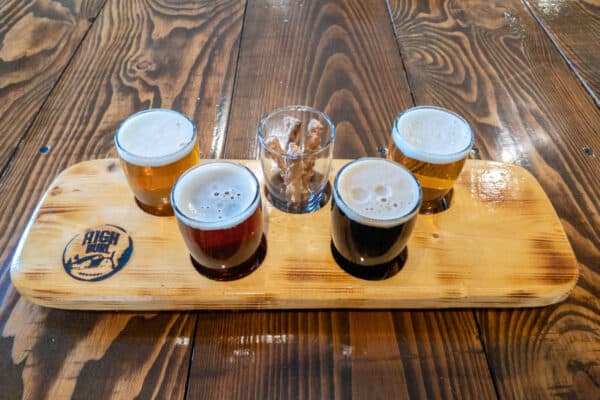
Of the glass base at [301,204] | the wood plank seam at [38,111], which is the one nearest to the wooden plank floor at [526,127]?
the glass base at [301,204]

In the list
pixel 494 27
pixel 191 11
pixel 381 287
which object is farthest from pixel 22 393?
pixel 494 27

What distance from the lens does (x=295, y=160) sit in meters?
0.85

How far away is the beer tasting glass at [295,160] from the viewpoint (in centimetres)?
87

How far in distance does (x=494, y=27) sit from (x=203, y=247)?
122 cm

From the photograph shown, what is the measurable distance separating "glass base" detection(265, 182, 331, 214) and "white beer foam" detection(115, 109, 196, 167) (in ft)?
0.60

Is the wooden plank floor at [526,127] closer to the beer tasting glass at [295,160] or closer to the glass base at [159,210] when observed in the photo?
the beer tasting glass at [295,160]

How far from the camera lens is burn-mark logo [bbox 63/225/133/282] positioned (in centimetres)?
78

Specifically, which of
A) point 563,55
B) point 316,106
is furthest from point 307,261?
point 563,55

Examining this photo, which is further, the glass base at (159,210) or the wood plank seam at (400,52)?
the wood plank seam at (400,52)

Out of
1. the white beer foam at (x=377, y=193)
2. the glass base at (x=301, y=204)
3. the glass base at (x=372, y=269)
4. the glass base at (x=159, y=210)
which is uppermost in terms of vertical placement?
the white beer foam at (x=377, y=193)

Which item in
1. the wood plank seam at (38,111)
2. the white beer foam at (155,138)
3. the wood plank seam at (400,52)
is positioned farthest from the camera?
the wood plank seam at (400,52)

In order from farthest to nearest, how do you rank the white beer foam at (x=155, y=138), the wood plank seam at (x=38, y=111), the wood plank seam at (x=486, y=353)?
the wood plank seam at (x=38, y=111), the white beer foam at (x=155, y=138), the wood plank seam at (x=486, y=353)

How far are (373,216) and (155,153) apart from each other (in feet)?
1.33

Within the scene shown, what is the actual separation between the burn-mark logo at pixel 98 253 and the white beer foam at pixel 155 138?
0.14 metres
